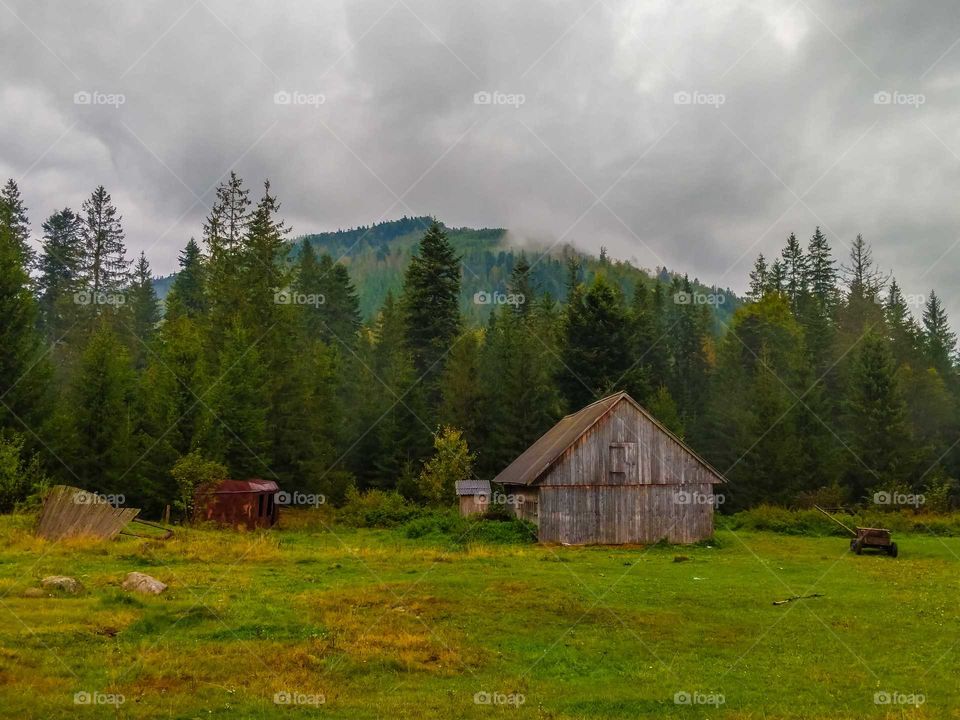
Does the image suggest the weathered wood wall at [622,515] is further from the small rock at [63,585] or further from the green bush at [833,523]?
the small rock at [63,585]

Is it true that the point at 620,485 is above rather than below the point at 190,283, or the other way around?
below

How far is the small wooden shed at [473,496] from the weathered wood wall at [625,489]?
27.5ft

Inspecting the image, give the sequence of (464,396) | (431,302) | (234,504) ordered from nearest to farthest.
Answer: (234,504) → (464,396) → (431,302)

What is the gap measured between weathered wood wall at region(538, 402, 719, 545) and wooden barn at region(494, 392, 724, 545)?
1.9 inches

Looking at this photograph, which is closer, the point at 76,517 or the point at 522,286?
the point at 76,517

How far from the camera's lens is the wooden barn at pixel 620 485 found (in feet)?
121

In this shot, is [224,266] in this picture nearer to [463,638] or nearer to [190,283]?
[190,283]

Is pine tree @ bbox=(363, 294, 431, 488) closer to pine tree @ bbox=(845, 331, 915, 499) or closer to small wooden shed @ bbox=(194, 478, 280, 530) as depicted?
small wooden shed @ bbox=(194, 478, 280, 530)

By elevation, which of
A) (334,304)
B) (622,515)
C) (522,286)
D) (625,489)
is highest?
(522,286)

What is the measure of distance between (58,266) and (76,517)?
61.1 m

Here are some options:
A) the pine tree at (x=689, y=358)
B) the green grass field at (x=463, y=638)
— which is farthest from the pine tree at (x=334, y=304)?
the green grass field at (x=463, y=638)

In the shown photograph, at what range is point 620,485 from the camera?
3762 centimetres

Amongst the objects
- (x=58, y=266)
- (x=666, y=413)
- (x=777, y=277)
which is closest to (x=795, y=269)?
(x=777, y=277)

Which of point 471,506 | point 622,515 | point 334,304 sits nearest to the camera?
point 622,515
